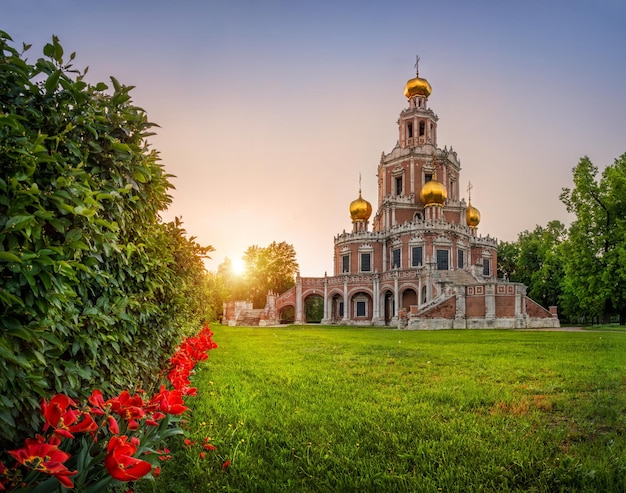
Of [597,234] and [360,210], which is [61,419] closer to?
[597,234]

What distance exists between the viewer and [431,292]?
116 feet

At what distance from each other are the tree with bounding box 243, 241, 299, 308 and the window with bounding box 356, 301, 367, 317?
68.1 ft

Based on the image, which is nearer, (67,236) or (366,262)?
(67,236)

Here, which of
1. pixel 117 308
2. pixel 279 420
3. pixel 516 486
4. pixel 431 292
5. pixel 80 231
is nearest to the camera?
pixel 80 231

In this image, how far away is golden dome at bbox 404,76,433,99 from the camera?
52125mm

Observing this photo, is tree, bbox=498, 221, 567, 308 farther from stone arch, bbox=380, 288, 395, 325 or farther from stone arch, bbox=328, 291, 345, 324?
stone arch, bbox=328, 291, 345, 324

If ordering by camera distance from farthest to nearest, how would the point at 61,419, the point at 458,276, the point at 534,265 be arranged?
the point at 534,265, the point at 458,276, the point at 61,419

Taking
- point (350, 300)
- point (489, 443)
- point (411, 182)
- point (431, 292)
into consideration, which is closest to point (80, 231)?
point (489, 443)

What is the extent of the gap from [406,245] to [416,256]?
160 centimetres

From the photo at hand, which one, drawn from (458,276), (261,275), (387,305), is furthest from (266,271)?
(458,276)

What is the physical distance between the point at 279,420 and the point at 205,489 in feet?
5.22

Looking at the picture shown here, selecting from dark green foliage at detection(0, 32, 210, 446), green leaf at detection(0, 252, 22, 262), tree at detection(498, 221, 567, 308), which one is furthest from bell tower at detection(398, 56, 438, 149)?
green leaf at detection(0, 252, 22, 262)

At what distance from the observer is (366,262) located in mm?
47125

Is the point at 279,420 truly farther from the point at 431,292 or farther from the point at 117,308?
the point at 431,292
